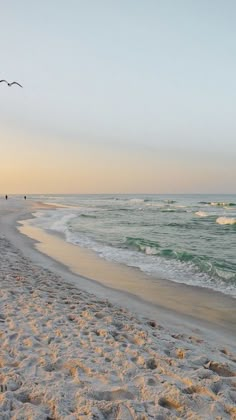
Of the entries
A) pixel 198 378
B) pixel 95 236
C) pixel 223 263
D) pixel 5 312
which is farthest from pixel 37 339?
pixel 95 236

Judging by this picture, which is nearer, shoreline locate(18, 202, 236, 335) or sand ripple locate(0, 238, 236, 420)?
sand ripple locate(0, 238, 236, 420)

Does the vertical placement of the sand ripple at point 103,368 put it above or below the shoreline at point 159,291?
above

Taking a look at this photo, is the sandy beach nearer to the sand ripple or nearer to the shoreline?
the sand ripple

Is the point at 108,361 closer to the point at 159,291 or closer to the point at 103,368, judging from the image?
the point at 103,368

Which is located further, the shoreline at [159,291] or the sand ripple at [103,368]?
the shoreline at [159,291]

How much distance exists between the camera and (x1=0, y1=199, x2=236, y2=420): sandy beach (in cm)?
371

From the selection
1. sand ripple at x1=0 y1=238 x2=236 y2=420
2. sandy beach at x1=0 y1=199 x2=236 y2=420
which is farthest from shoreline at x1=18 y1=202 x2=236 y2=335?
sand ripple at x1=0 y1=238 x2=236 y2=420

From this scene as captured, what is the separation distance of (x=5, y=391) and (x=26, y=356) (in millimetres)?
920

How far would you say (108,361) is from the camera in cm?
476

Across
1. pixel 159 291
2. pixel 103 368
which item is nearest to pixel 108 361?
pixel 103 368

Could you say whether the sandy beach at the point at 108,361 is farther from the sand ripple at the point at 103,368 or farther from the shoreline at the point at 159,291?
the shoreline at the point at 159,291

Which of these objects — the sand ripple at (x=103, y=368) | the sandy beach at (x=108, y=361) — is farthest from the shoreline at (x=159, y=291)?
the sand ripple at (x=103, y=368)

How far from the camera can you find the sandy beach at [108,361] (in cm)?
371

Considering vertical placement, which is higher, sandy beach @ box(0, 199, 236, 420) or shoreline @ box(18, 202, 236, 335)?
sandy beach @ box(0, 199, 236, 420)
